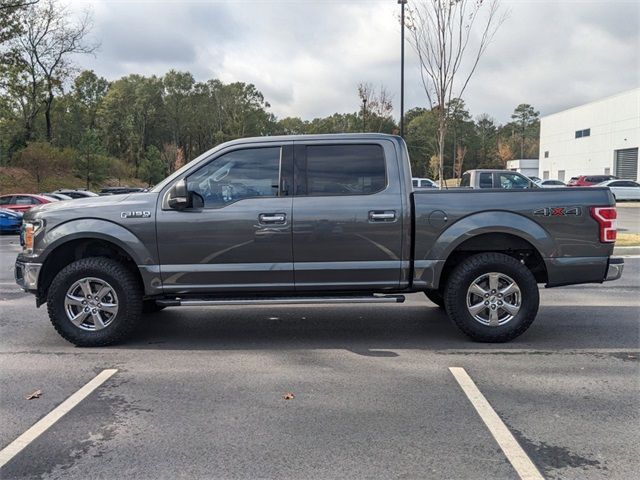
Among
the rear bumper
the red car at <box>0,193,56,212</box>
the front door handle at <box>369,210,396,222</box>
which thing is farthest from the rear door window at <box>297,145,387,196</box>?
the red car at <box>0,193,56,212</box>

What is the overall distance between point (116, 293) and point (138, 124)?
8048 cm

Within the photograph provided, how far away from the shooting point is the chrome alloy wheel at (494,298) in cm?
562

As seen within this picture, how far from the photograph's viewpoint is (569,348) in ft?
18.4

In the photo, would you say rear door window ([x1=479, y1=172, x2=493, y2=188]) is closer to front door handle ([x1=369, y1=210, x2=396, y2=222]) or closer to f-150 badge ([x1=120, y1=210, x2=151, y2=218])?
front door handle ([x1=369, y1=210, x2=396, y2=222])

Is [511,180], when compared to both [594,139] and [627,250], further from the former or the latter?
[594,139]

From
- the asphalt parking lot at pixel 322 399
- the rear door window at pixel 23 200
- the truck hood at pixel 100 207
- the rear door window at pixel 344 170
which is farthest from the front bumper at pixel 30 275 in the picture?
the rear door window at pixel 23 200

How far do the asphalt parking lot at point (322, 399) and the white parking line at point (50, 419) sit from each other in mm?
48

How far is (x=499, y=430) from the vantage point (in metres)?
3.69

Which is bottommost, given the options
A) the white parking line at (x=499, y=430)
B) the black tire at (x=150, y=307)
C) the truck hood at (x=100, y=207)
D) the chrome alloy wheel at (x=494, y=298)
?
the white parking line at (x=499, y=430)

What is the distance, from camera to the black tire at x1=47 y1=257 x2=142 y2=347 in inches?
218

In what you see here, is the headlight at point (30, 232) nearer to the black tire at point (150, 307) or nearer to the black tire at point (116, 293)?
the black tire at point (116, 293)

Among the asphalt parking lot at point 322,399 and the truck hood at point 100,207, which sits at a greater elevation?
the truck hood at point 100,207

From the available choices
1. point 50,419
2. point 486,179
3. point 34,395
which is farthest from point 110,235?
point 486,179

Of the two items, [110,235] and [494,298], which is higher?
[110,235]
